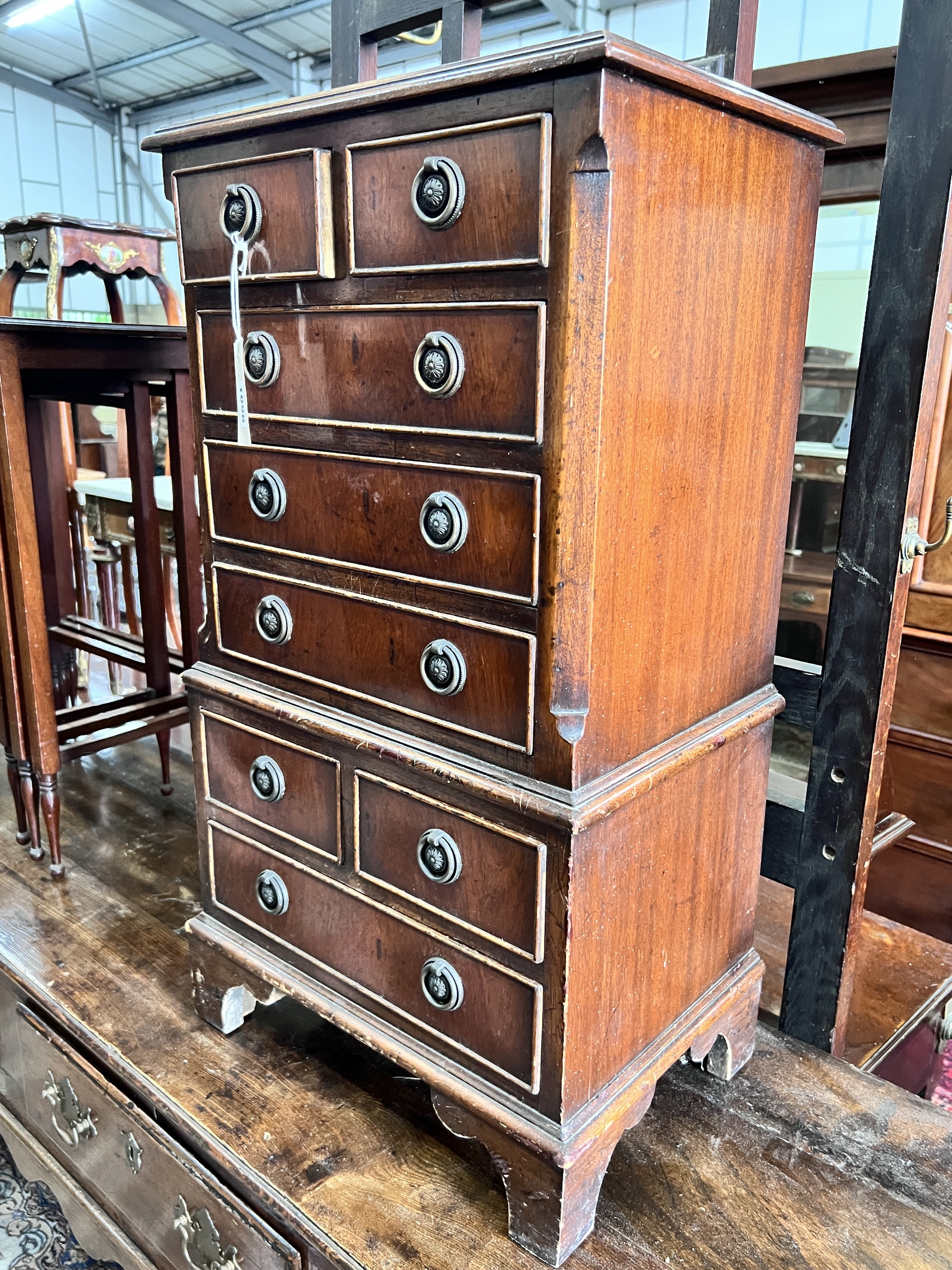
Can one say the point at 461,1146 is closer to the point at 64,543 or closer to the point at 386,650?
the point at 386,650

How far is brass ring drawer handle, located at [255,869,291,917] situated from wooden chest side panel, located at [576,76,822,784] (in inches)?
21.9

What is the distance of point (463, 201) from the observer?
0.95 meters

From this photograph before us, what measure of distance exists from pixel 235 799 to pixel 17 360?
0.97 m

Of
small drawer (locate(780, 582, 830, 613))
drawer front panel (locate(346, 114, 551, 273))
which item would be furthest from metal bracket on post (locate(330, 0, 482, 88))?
small drawer (locate(780, 582, 830, 613))

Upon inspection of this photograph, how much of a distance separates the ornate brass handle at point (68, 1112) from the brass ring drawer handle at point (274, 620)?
85cm

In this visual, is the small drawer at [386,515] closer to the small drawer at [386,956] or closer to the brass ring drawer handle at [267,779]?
the brass ring drawer handle at [267,779]

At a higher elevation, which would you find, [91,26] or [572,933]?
[91,26]

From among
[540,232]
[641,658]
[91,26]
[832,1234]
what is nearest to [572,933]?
[641,658]

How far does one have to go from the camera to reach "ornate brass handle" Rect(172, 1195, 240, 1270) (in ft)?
4.26

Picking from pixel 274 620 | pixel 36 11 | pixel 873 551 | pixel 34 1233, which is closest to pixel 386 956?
pixel 274 620

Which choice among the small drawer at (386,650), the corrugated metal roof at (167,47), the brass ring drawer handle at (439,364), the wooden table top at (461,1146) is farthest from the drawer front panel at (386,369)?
the corrugated metal roof at (167,47)

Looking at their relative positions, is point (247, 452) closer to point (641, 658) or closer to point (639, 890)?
point (641, 658)

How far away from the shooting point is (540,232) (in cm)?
90

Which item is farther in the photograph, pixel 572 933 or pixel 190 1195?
pixel 190 1195
